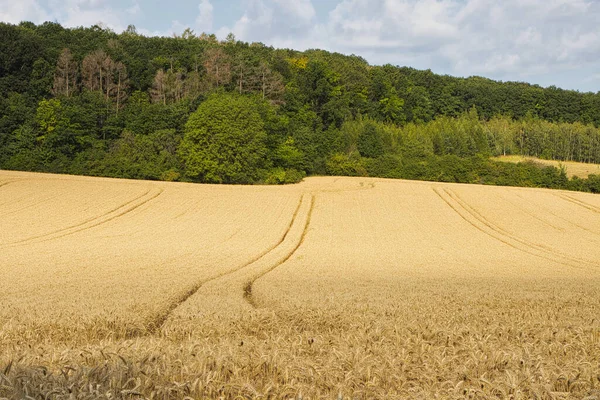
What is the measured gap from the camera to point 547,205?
55.0 metres

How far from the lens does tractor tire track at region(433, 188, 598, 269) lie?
31500mm

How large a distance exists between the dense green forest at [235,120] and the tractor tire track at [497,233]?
27.1 meters

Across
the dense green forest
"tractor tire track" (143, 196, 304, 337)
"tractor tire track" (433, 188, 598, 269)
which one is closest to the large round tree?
the dense green forest

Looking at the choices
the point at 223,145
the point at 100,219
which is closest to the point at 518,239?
the point at 100,219

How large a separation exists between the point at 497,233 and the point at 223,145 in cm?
4259

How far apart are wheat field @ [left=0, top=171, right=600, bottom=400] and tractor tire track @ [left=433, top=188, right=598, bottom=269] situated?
257 mm

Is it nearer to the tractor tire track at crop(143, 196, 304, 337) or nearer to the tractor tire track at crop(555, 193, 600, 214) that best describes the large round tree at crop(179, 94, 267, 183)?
the tractor tire track at crop(143, 196, 304, 337)

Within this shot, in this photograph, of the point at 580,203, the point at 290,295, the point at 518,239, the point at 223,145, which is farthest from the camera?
the point at 223,145

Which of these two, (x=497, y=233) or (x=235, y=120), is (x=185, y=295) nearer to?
(x=497, y=233)

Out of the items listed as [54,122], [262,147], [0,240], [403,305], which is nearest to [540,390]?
[403,305]

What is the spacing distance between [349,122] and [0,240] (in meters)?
87.9

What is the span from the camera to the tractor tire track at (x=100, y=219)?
3359 centimetres

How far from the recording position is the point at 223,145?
74.1 m

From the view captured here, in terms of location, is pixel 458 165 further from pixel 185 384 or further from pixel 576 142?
pixel 185 384
